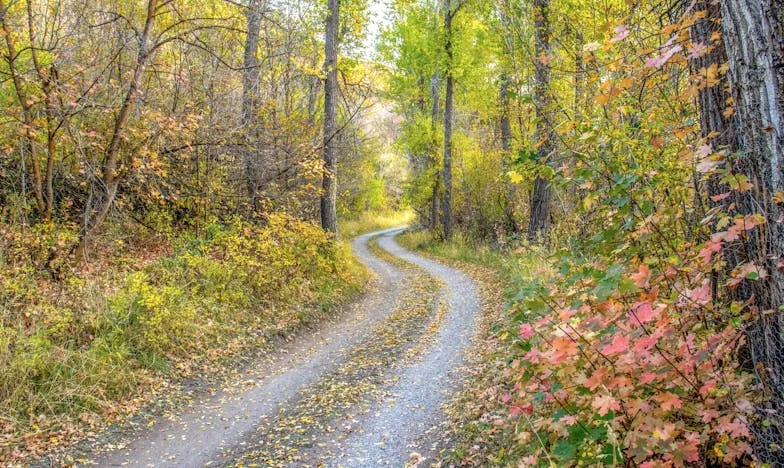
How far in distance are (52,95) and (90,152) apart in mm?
1623

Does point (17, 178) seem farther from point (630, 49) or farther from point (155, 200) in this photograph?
point (630, 49)

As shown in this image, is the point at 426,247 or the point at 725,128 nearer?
the point at 725,128

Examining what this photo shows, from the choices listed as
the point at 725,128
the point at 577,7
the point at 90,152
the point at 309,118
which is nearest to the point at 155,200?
the point at 90,152

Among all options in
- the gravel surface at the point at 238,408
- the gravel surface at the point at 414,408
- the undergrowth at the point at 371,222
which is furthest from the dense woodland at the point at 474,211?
the undergrowth at the point at 371,222

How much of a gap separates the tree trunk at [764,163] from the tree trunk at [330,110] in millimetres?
11460

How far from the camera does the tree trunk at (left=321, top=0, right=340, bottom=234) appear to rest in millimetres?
13805

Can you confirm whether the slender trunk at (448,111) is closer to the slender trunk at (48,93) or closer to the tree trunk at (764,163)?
the slender trunk at (48,93)

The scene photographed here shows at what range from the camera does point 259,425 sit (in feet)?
19.4

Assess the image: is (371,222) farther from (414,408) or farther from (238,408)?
(414,408)

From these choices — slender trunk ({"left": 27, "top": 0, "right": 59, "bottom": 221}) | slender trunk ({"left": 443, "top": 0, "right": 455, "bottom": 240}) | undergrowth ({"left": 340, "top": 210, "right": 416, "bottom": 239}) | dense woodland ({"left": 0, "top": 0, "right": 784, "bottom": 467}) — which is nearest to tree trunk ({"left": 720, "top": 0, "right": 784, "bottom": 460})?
dense woodland ({"left": 0, "top": 0, "right": 784, "bottom": 467})

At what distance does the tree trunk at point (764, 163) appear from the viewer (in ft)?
8.00

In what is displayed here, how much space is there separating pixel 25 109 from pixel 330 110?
7.83 meters

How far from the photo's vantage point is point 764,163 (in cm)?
251

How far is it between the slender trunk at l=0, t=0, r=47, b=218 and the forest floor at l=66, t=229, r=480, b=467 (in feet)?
15.5
